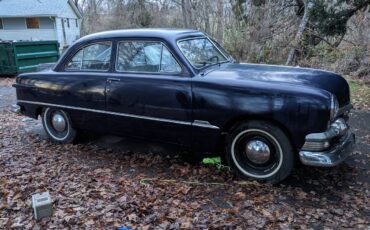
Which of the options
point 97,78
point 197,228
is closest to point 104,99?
point 97,78

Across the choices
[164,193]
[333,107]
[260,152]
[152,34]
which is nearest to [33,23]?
[152,34]

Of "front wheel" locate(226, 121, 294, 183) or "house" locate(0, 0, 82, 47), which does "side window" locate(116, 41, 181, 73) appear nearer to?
"front wheel" locate(226, 121, 294, 183)

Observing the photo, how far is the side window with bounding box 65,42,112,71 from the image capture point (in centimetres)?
547

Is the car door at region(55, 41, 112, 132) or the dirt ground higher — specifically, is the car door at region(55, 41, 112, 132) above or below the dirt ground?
above

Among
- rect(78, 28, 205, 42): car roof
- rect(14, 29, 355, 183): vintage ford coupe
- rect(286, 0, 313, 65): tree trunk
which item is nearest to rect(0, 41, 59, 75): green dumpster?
rect(14, 29, 355, 183): vintage ford coupe

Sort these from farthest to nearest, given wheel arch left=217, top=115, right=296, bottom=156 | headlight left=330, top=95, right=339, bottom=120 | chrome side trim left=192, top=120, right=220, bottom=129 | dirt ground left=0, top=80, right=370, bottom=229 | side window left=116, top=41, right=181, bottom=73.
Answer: side window left=116, top=41, right=181, bottom=73 < chrome side trim left=192, top=120, right=220, bottom=129 < wheel arch left=217, top=115, right=296, bottom=156 < headlight left=330, top=95, right=339, bottom=120 < dirt ground left=0, top=80, right=370, bottom=229

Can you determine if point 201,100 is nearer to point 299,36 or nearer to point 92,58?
point 92,58

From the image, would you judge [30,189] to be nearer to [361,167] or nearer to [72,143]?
[72,143]

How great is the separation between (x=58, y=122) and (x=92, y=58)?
1.34 metres

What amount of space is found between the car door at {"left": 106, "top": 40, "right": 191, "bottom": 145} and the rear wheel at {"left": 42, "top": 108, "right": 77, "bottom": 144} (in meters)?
1.08

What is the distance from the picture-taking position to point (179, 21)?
23.5m

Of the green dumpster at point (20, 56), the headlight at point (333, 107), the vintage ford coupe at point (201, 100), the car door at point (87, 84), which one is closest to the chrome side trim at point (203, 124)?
the vintage ford coupe at point (201, 100)

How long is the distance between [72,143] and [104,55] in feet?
5.51

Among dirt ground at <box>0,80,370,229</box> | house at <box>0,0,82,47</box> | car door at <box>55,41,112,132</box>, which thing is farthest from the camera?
house at <box>0,0,82,47</box>
